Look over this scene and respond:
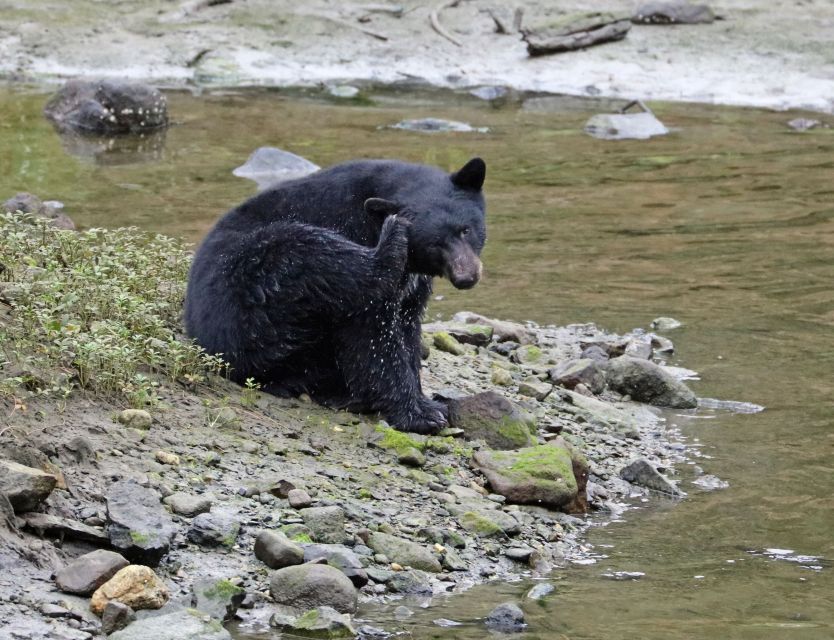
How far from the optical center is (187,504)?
15.5 feet

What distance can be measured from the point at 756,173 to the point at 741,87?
5.91 m

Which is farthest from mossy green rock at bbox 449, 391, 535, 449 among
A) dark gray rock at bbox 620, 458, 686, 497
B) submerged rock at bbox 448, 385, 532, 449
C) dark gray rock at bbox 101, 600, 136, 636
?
dark gray rock at bbox 101, 600, 136, 636

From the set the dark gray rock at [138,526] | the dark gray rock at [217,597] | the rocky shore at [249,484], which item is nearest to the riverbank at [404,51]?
the rocky shore at [249,484]

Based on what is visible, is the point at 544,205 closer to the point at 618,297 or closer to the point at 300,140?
the point at 618,297

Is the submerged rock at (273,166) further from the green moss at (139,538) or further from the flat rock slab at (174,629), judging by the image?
the flat rock slab at (174,629)

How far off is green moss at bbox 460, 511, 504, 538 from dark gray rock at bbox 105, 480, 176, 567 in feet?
4.09

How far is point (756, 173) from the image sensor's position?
48.2 feet

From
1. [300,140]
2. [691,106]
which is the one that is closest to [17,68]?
[300,140]

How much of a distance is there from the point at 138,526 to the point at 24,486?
1.28 ft

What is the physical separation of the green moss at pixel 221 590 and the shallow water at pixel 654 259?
1.50 feet

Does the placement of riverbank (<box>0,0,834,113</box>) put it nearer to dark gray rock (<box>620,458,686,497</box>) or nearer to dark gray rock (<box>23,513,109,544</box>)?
dark gray rock (<box>620,458,686,497</box>)

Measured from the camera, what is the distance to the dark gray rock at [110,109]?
17.4 m

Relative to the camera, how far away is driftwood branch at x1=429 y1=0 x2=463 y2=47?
2255 cm

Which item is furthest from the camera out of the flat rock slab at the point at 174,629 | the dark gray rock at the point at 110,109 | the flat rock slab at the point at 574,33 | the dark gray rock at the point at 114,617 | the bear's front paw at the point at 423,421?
the flat rock slab at the point at 574,33
